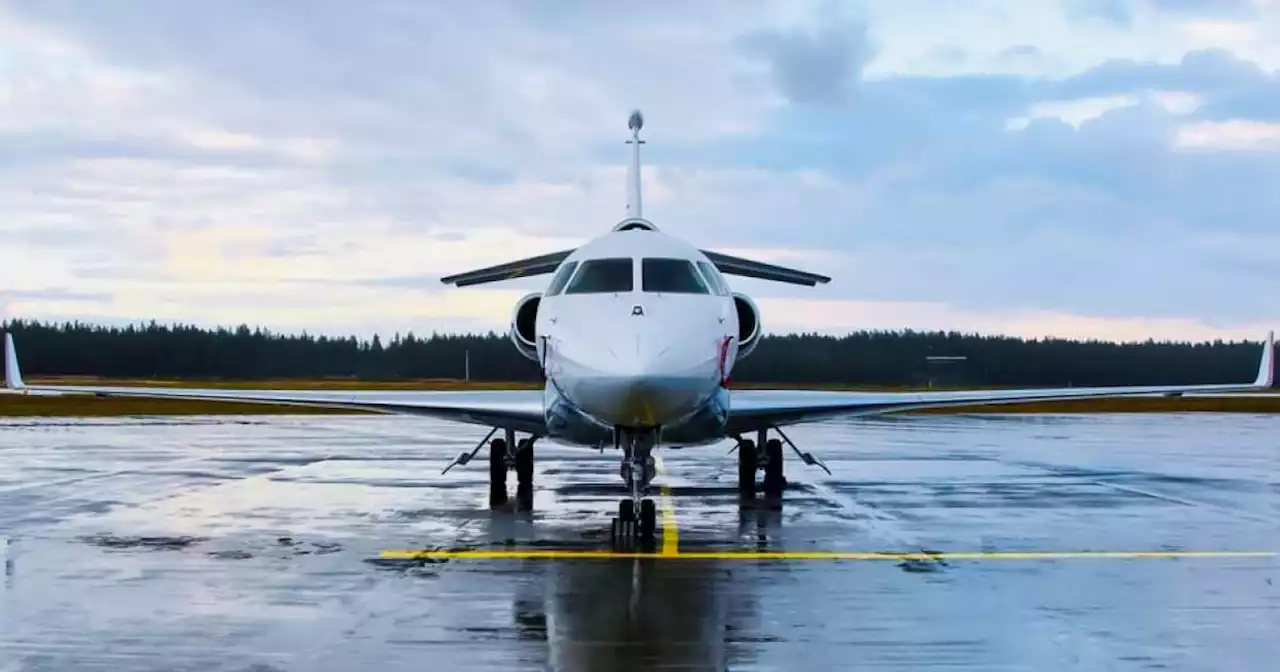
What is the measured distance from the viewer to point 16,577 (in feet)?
33.5

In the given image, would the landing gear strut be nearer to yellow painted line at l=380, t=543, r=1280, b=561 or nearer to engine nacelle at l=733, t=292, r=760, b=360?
yellow painted line at l=380, t=543, r=1280, b=561

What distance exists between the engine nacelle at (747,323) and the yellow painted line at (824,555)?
4.35m

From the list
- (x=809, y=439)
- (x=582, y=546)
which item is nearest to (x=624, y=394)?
(x=582, y=546)

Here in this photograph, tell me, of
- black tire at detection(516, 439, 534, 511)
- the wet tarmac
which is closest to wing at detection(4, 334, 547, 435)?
the wet tarmac

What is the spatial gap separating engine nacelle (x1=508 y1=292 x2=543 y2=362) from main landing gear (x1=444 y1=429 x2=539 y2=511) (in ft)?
3.91

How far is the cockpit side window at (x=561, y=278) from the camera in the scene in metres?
13.9

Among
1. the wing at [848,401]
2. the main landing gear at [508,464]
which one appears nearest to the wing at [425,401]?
the main landing gear at [508,464]

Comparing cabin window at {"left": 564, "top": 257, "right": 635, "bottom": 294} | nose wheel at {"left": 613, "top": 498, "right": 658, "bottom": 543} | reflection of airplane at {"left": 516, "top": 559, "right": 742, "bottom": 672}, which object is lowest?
reflection of airplane at {"left": 516, "top": 559, "right": 742, "bottom": 672}

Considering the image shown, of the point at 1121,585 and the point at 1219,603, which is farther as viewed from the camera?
the point at 1121,585

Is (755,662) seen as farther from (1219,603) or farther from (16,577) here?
(16,577)

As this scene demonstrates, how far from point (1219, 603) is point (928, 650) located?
284 centimetres

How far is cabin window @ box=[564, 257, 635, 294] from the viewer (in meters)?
13.3

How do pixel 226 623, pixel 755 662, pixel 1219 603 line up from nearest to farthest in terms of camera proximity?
pixel 755 662
pixel 226 623
pixel 1219 603

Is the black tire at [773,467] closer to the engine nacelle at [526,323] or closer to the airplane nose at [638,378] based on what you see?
the engine nacelle at [526,323]
